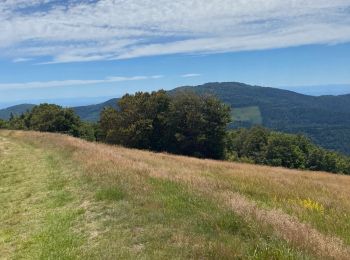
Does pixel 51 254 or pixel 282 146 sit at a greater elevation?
pixel 51 254

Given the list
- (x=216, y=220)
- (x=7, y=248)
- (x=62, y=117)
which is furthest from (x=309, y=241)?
(x=62, y=117)

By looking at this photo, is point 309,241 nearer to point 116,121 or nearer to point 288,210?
point 288,210

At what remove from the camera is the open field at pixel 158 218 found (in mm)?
8352

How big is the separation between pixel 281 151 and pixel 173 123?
182ft

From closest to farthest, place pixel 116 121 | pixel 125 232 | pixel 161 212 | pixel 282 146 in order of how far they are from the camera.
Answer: pixel 125 232 < pixel 161 212 < pixel 116 121 < pixel 282 146

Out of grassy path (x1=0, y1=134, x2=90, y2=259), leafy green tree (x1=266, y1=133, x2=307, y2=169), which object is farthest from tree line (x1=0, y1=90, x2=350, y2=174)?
leafy green tree (x1=266, y1=133, x2=307, y2=169)

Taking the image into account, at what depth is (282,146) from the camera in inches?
4614

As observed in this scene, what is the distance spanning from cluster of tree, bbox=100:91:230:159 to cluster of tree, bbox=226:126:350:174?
40.7m

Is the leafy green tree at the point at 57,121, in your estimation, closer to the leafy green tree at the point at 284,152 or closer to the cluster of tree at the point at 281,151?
the cluster of tree at the point at 281,151

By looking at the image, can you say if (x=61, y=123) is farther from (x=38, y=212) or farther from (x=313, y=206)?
(x=313, y=206)

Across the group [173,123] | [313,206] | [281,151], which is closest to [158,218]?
[313,206]

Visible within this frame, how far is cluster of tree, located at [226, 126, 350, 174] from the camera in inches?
4542

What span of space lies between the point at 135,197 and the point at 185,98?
187ft

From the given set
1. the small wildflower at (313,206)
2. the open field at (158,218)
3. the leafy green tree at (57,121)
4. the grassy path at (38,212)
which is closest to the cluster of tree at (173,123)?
the leafy green tree at (57,121)
